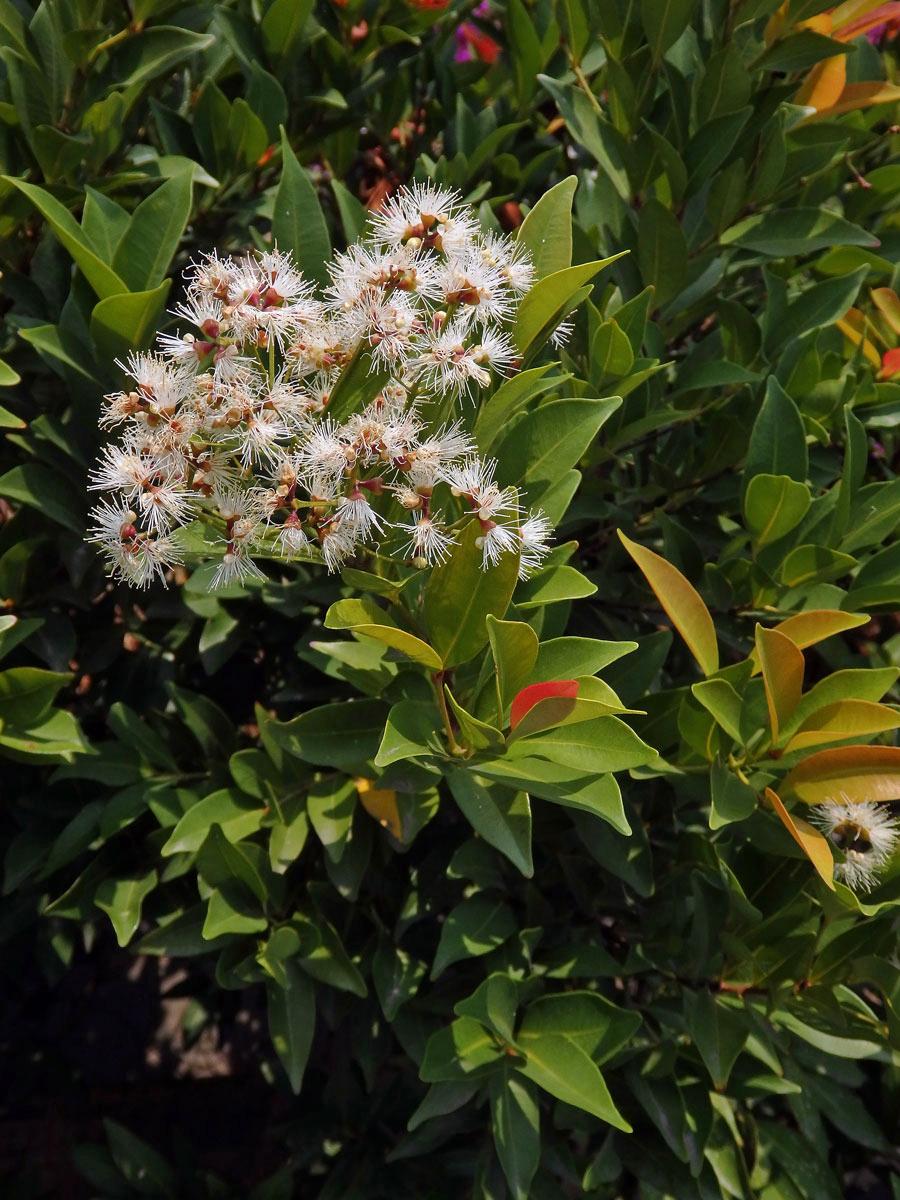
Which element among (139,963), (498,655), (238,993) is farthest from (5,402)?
(139,963)

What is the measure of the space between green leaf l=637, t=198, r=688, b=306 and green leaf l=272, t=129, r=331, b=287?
1.41ft

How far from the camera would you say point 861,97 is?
4.95 feet

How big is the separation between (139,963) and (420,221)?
2202 millimetres

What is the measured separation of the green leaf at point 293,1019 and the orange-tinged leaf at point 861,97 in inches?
55.9

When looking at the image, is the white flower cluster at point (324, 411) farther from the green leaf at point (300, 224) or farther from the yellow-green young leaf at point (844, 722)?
the yellow-green young leaf at point (844, 722)

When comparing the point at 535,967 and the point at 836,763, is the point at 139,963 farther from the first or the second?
the point at 836,763

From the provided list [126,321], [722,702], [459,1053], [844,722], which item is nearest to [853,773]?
[844,722]

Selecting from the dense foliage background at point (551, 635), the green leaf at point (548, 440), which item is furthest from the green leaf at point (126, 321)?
the green leaf at point (548, 440)

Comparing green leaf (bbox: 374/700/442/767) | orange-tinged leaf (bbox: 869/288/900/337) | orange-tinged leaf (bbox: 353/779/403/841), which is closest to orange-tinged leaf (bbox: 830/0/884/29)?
orange-tinged leaf (bbox: 869/288/900/337)

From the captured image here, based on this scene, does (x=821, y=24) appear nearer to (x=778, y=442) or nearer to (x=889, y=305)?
(x=889, y=305)

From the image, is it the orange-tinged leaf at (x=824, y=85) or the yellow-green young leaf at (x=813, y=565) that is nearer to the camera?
the yellow-green young leaf at (x=813, y=565)

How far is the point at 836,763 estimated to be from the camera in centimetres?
116

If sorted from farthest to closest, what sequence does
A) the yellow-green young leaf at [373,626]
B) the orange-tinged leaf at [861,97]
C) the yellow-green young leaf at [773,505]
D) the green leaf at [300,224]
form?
1. the orange-tinged leaf at [861,97]
2. the yellow-green young leaf at [773,505]
3. the green leaf at [300,224]
4. the yellow-green young leaf at [373,626]

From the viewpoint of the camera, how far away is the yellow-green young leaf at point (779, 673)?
1114mm
